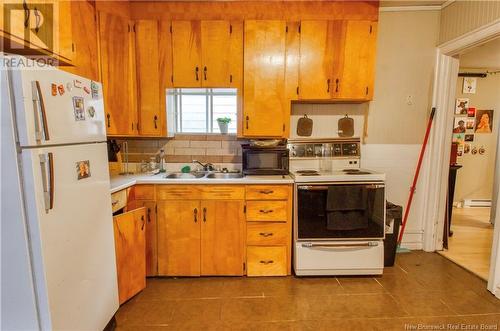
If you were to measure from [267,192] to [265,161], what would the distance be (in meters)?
0.37

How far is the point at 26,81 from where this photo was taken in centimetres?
120

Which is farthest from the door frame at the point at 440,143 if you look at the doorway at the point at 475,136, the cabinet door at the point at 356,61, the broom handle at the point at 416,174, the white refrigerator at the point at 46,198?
the white refrigerator at the point at 46,198

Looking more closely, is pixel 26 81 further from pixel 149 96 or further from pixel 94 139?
pixel 149 96

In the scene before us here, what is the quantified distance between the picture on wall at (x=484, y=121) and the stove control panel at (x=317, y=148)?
11.2 feet

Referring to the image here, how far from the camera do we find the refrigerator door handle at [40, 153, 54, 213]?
1.27m

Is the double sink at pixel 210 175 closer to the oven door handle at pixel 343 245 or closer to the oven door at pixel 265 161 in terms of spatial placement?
the oven door at pixel 265 161

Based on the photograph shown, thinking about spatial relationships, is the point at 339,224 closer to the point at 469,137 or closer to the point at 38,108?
the point at 38,108

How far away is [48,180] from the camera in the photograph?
129 cm

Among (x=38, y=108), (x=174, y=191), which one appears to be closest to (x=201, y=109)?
(x=174, y=191)

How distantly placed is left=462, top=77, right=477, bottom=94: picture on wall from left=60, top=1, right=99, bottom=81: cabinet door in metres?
5.42

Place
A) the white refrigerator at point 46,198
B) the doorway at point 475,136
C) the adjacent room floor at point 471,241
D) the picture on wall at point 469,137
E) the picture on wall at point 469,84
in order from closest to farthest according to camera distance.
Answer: the white refrigerator at point 46,198 → the adjacent room floor at point 471,241 → the doorway at point 475,136 → the picture on wall at point 469,84 → the picture on wall at point 469,137

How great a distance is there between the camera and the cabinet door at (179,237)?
2541 mm

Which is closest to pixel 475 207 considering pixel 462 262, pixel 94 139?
pixel 462 262

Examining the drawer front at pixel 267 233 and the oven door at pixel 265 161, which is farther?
the oven door at pixel 265 161
